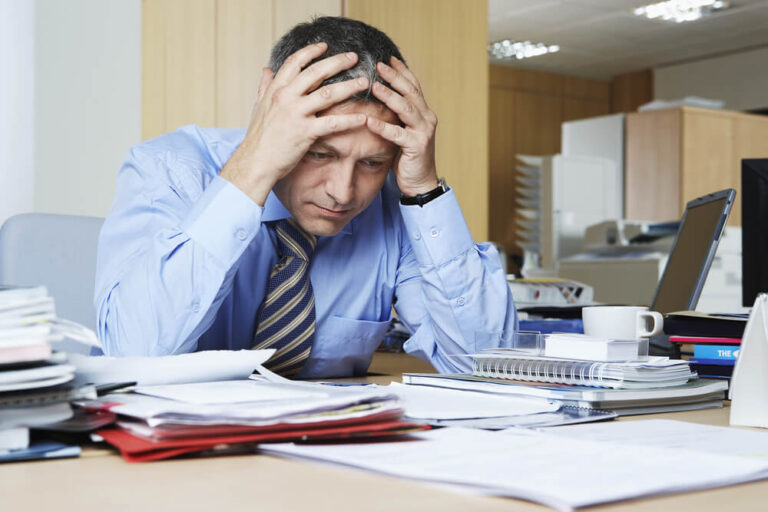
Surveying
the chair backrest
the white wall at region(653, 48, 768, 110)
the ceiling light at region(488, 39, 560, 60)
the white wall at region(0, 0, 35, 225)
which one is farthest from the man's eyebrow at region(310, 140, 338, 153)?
the white wall at region(653, 48, 768, 110)

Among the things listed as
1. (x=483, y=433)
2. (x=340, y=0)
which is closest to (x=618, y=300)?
(x=340, y=0)

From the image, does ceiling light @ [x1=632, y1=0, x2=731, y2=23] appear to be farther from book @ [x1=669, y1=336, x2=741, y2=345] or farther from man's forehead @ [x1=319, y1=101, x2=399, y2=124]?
book @ [x1=669, y1=336, x2=741, y2=345]

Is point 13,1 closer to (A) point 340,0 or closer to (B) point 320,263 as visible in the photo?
(A) point 340,0

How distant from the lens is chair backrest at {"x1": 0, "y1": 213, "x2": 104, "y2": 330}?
5.02ft

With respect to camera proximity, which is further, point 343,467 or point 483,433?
point 483,433

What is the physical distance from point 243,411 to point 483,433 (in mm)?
203

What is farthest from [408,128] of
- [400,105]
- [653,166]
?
[653,166]

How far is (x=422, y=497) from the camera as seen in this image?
20.6 inches

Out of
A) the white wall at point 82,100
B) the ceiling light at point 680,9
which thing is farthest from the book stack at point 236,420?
the ceiling light at point 680,9

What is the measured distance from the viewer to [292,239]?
4.39 ft

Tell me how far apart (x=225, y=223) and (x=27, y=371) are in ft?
1.84

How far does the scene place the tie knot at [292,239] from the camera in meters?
1.33

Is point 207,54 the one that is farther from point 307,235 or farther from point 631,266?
point 631,266

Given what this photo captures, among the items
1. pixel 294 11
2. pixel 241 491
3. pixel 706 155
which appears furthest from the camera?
pixel 706 155
